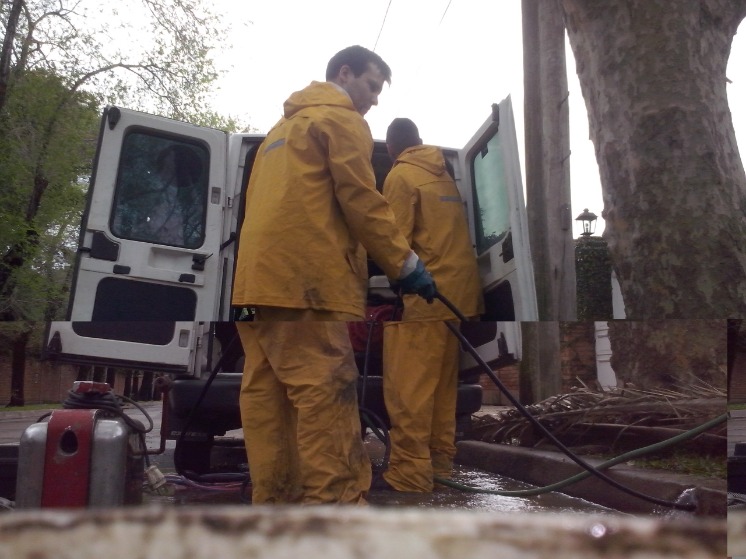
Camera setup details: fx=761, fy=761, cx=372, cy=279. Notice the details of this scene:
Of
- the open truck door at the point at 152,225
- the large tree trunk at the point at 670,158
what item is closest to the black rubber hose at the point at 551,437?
the open truck door at the point at 152,225

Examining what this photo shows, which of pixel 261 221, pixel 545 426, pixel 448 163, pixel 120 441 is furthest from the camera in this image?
pixel 448 163

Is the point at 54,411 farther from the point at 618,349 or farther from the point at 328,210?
the point at 618,349

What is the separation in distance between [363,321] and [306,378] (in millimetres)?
117

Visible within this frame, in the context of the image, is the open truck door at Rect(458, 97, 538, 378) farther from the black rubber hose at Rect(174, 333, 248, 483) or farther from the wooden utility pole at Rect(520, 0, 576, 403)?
the wooden utility pole at Rect(520, 0, 576, 403)

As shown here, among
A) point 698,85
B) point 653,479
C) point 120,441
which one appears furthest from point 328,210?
point 698,85

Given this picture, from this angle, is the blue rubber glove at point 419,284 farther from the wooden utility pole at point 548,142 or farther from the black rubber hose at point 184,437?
the wooden utility pole at point 548,142

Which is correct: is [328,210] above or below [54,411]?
above

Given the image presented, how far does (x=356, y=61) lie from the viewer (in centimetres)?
162

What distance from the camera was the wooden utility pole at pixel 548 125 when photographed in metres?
3.74

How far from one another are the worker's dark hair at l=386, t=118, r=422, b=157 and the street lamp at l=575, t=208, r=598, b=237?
10.1ft

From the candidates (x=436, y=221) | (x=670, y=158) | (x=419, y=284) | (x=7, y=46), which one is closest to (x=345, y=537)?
(x=419, y=284)

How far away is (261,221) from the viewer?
1280 millimetres

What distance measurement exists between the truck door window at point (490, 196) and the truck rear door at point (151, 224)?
86 cm

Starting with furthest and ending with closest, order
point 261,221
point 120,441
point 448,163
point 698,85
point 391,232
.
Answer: point 698,85
point 448,163
point 391,232
point 261,221
point 120,441
